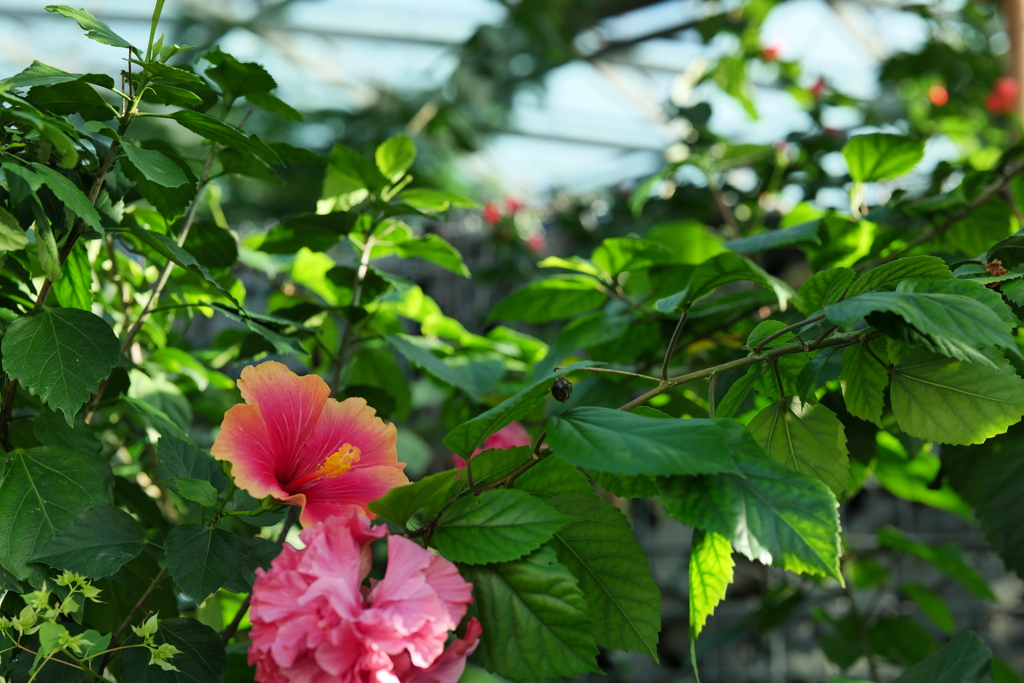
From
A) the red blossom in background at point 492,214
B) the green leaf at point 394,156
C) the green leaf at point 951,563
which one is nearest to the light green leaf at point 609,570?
the green leaf at point 394,156

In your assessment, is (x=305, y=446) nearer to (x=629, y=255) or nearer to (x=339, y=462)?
(x=339, y=462)

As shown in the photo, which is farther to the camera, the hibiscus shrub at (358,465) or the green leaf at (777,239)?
the green leaf at (777,239)

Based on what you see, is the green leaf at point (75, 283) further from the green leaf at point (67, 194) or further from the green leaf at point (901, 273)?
the green leaf at point (901, 273)

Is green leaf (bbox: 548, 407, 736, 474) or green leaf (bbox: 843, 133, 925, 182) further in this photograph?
green leaf (bbox: 843, 133, 925, 182)

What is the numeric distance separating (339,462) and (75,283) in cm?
27

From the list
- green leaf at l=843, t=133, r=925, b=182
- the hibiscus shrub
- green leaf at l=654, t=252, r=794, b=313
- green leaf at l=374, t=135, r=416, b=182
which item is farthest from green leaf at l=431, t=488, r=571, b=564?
green leaf at l=843, t=133, r=925, b=182

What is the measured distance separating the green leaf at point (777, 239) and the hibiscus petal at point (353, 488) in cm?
44

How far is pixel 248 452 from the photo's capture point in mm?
454

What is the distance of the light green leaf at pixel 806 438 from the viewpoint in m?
0.49

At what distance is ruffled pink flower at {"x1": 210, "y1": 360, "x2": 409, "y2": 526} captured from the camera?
0.45 m

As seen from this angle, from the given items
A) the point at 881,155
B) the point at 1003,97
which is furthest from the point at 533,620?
the point at 1003,97

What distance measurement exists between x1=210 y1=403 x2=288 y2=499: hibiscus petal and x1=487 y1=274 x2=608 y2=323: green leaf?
1.52ft

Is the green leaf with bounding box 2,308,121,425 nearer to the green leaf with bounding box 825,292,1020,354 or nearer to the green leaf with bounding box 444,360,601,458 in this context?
the green leaf with bounding box 444,360,601,458

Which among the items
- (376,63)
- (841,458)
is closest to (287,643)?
(841,458)
